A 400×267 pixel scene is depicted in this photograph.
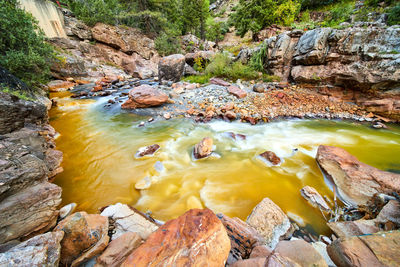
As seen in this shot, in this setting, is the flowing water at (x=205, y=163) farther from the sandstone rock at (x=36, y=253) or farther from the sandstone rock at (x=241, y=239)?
the sandstone rock at (x=36, y=253)

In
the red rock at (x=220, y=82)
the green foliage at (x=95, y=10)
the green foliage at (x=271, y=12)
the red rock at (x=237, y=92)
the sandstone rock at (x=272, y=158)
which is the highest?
the green foliage at (x=95, y=10)

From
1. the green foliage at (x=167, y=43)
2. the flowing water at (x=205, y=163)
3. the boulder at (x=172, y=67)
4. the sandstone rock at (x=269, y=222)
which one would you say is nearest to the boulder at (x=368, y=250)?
the sandstone rock at (x=269, y=222)

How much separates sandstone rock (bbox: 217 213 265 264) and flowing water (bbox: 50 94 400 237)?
58 centimetres

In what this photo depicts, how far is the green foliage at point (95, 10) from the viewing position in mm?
17062

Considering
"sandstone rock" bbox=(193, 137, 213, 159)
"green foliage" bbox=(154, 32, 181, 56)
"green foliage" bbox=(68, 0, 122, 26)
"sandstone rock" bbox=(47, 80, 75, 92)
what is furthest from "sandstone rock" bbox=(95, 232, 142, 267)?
"green foliage" bbox=(68, 0, 122, 26)

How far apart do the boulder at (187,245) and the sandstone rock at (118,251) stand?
0.78 ft

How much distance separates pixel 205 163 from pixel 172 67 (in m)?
8.96

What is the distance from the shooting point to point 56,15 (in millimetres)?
14984

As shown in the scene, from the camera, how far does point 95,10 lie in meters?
17.5

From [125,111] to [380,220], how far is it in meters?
7.99

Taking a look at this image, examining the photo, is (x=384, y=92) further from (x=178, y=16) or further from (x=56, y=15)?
(x=178, y=16)

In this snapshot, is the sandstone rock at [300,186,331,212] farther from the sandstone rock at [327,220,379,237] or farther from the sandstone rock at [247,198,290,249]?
the sandstone rock at [247,198,290,249]

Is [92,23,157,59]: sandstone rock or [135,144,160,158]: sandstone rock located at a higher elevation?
[92,23,157,59]: sandstone rock

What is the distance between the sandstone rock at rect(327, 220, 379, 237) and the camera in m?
1.72
